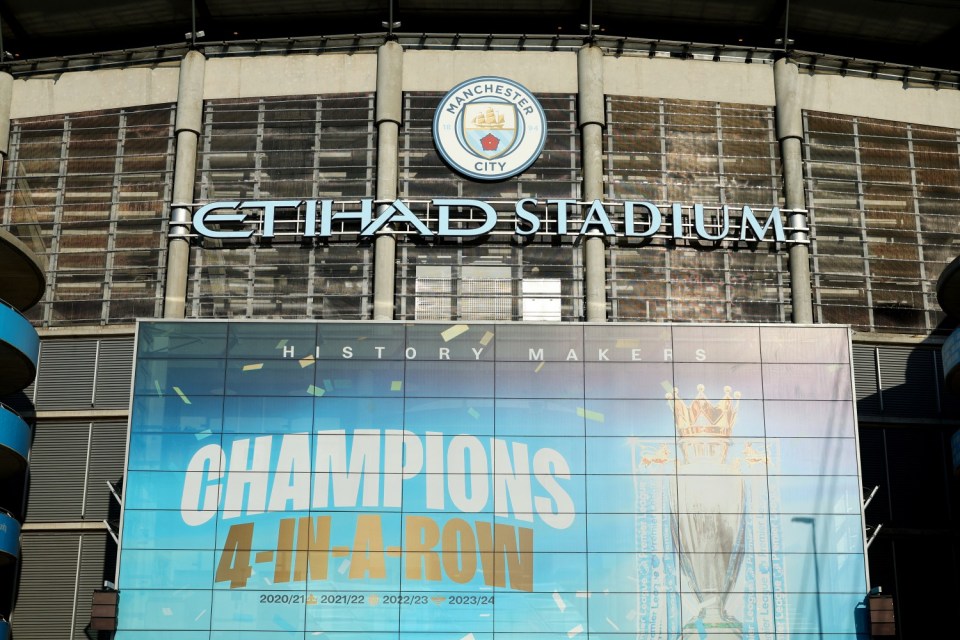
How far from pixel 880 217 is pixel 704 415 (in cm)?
1477

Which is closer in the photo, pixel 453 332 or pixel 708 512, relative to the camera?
pixel 708 512

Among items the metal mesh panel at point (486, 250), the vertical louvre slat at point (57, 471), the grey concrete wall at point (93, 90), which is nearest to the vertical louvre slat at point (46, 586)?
the vertical louvre slat at point (57, 471)

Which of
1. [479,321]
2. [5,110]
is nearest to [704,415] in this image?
[479,321]

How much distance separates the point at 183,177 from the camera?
55.8 m

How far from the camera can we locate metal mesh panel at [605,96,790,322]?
178ft

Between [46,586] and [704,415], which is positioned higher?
[704,415]

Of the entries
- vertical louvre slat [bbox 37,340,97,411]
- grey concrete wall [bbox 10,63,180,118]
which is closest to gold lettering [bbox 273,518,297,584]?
vertical louvre slat [bbox 37,340,97,411]

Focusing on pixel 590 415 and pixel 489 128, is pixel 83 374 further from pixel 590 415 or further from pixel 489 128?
pixel 590 415

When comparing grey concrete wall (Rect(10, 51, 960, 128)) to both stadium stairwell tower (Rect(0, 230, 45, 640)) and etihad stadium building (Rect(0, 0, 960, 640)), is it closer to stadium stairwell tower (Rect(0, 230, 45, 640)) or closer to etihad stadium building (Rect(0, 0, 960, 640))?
etihad stadium building (Rect(0, 0, 960, 640))

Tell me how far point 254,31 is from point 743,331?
2643 cm

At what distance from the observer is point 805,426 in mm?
48281

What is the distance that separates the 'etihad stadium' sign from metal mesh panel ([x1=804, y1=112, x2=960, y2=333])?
265 centimetres

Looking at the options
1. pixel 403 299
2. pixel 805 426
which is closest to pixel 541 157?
pixel 403 299

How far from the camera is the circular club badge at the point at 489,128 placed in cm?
5578
